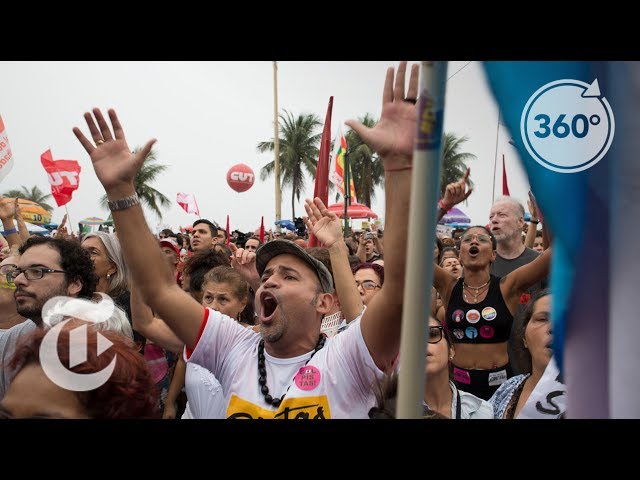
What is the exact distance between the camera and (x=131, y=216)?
208cm

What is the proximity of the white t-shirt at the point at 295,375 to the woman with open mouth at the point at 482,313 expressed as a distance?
151 cm

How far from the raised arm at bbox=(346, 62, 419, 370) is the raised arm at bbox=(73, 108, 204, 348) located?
0.78m

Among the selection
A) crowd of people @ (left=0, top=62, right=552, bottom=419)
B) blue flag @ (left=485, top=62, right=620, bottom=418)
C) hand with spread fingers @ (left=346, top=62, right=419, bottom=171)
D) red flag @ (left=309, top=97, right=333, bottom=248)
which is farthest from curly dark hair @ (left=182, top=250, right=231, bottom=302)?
blue flag @ (left=485, top=62, right=620, bottom=418)

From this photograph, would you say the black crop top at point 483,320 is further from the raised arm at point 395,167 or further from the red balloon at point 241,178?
the red balloon at point 241,178

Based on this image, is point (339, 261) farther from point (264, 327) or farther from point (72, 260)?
point (72, 260)

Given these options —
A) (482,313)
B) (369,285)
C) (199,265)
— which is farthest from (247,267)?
(482,313)

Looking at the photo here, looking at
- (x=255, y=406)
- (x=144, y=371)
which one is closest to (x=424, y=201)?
(x=144, y=371)

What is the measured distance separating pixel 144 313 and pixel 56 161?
253 inches

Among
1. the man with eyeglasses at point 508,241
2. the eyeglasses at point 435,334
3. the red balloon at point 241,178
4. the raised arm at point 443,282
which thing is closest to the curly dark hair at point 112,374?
the eyeglasses at point 435,334

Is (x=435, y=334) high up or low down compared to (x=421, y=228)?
down

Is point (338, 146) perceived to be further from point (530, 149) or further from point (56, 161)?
point (530, 149)

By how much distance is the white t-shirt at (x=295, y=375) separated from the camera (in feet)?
6.40

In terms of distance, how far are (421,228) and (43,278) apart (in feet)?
7.40

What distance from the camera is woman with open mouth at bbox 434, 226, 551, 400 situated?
131 inches
